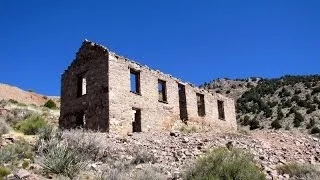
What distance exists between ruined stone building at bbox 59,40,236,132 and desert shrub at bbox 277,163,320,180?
7.39m

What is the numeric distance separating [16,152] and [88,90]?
24.3ft

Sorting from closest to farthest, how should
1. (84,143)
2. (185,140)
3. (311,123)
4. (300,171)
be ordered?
(300,171) < (84,143) < (185,140) < (311,123)

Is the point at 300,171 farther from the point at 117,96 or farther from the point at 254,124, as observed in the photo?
the point at 254,124

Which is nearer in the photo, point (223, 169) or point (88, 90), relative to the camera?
point (223, 169)

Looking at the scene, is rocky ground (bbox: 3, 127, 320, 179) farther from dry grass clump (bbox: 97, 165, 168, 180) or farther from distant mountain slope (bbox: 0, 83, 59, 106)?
distant mountain slope (bbox: 0, 83, 59, 106)

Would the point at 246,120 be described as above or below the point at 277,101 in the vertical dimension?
below

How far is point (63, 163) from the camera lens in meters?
12.6

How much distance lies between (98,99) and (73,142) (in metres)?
4.87

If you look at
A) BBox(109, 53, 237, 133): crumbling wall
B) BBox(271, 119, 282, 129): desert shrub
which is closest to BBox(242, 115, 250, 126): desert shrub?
BBox(271, 119, 282, 129): desert shrub

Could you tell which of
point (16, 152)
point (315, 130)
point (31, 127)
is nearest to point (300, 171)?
point (16, 152)

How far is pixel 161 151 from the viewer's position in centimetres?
1648

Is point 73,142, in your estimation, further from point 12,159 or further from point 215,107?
point 215,107

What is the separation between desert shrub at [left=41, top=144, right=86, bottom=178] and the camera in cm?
1244

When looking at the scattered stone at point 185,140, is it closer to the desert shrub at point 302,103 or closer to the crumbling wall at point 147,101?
the crumbling wall at point 147,101
